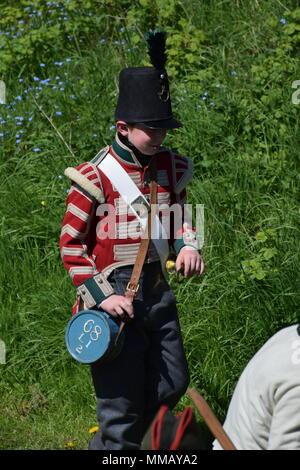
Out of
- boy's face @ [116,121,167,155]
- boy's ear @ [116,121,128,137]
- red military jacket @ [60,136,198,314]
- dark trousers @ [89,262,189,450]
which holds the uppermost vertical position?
boy's ear @ [116,121,128,137]

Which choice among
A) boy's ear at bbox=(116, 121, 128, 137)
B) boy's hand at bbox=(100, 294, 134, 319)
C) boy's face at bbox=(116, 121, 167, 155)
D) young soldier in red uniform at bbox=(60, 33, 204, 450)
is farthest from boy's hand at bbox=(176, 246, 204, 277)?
boy's ear at bbox=(116, 121, 128, 137)

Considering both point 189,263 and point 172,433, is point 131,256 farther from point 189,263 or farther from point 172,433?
point 172,433

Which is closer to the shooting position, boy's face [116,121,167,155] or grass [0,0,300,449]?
boy's face [116,121,167,155]

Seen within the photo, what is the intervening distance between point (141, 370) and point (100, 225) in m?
0.66

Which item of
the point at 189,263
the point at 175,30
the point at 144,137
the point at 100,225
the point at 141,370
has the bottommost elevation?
the point at 141,370

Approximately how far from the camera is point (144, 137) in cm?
416

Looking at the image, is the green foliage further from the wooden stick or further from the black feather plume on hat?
the wooden stick

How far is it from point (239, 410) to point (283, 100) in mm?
3697

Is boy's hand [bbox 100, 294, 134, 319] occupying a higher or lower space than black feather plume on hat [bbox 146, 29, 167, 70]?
lower

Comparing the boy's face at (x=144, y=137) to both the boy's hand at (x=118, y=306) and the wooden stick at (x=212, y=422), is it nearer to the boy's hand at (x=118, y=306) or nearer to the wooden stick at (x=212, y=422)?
the boy's hand at (x=118, y=306)

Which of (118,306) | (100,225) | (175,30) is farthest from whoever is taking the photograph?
(175,30)

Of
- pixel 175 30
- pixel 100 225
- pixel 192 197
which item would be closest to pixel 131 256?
pixel 100 225

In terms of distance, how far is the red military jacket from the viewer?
4141 millimetres

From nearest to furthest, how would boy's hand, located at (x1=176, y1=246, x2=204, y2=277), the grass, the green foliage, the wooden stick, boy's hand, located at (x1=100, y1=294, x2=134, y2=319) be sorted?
1. the wooden stick
2. boy's hand, located at (x1=100, y1=294, x2=134, y2=319)
3. boy's hand, located at (x1=176, y1=246, x2=204, y2=277)
4. the grass
5. the green foliage
